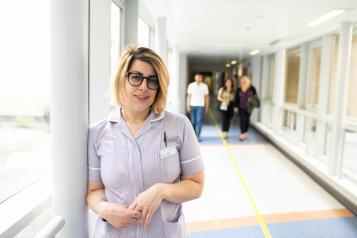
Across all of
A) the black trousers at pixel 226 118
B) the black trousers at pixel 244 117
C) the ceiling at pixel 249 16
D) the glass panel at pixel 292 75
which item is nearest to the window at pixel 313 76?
the ceiling at pixel 249 16

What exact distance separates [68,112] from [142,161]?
0.45 meters

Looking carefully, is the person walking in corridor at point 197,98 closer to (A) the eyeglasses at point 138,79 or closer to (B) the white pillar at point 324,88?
(B) the white pillar at point 324,88

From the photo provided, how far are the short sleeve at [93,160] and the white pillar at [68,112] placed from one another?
0.08 ft

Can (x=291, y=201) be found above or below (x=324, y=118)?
below

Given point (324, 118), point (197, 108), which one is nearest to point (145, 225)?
point (324, 118)

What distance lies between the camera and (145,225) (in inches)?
55.6

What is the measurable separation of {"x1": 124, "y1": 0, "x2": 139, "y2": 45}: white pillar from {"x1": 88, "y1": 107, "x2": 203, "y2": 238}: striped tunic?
2.42m

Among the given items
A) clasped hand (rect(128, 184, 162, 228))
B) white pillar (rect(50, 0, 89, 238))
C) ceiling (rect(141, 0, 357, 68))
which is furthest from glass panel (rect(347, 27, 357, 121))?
white pillar (rect(50, 0, 89, 238))

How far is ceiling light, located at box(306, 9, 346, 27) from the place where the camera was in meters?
4.68

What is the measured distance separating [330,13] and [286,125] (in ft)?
16.3

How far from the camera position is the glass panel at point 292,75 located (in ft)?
29.3

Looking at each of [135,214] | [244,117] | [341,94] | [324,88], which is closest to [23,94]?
[135,214]

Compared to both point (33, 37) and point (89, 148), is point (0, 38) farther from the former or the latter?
point (89, 148)

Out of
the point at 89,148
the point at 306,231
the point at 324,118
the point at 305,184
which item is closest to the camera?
the point at 89,148
